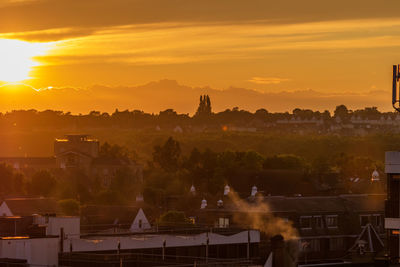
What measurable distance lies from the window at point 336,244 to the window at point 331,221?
1.82 meters

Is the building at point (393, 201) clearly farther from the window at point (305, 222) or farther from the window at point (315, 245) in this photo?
the window at point (305, 222)

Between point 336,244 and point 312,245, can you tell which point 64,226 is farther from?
point 336,244

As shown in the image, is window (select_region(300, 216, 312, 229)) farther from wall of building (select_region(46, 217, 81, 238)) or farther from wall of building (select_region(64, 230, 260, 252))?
wall of building (select_region(46, 217, 81, 238))

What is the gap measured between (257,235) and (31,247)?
35635 mm

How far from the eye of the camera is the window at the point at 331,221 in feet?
449

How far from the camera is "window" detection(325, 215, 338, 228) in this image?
13675cm

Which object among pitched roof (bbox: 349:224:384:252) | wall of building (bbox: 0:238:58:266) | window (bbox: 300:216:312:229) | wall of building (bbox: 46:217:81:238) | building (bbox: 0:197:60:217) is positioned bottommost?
wall of building (bbox: 0:238:58:266)

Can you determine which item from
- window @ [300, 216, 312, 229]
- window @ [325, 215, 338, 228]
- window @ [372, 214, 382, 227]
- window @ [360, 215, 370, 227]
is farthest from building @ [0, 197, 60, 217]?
window @ [372, 214, 382, 227]

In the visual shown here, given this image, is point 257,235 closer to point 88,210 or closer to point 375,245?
point 375,245

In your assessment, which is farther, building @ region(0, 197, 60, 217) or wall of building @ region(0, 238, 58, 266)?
building @ region(0, 197, 60, 217)

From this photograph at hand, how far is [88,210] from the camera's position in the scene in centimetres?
15825

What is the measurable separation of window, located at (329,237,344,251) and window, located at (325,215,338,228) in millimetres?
1820

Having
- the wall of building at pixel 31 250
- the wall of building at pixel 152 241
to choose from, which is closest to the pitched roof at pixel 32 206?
the wall of building at pixel 152 241

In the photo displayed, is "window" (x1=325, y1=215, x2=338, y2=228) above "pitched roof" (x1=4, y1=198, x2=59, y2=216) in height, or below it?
below
